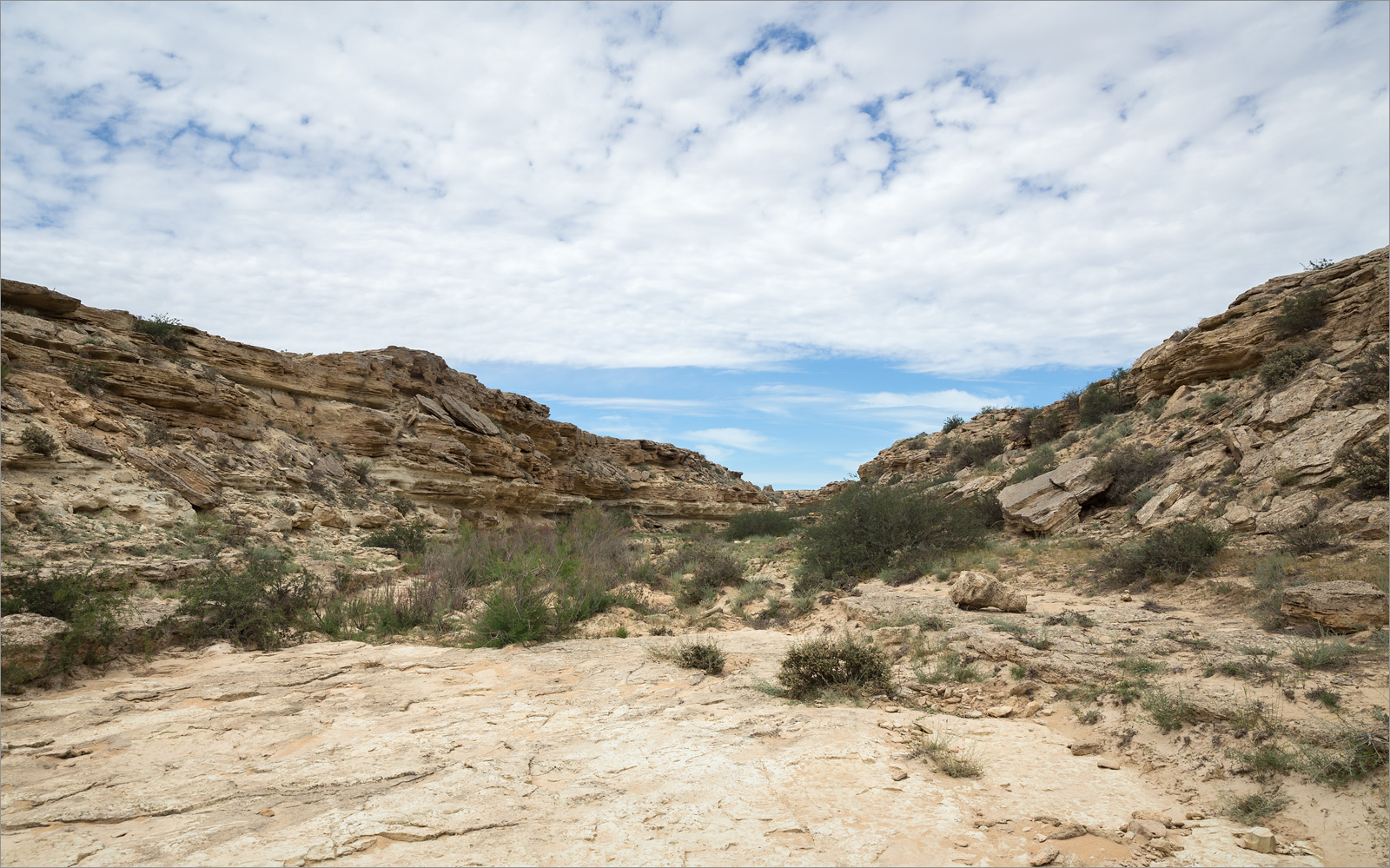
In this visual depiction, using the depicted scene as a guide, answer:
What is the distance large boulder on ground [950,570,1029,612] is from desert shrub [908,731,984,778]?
3.88 m

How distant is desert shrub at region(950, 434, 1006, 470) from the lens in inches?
1140

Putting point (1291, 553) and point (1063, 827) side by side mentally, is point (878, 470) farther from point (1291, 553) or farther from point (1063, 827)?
point (1063, 827)

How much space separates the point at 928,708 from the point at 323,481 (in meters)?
18.5

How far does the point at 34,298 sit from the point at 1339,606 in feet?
81.9

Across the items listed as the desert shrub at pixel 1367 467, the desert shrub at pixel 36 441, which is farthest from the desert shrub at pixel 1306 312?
the desert shrub at pixel 36 441

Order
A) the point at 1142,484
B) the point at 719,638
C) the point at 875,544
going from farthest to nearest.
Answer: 1. the point at 1142,484
2. the point at 875,544
3. the point at 719,638

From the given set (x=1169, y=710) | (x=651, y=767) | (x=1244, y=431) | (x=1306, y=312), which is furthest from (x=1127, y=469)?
(x=651, y=767)

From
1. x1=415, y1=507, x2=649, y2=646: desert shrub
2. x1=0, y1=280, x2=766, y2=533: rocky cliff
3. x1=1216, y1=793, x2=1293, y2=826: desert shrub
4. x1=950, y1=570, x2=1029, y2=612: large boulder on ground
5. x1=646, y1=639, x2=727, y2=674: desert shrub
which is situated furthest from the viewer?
x1=0, y1=280, x2=766, y2=533: rocky cliff

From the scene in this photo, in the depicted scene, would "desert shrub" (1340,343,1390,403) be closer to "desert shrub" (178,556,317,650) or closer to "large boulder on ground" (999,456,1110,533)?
"large boulder on ground" (999,456,1110,533)

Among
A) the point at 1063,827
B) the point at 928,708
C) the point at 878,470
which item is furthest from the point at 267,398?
the point at 878,470

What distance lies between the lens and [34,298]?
15.5 metres

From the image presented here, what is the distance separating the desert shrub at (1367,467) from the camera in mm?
9227

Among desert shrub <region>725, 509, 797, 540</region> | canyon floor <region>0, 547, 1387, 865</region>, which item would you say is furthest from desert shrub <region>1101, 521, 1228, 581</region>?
desert shrub <region>725, 509, 797, 540</region>

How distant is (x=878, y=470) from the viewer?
39.5m
